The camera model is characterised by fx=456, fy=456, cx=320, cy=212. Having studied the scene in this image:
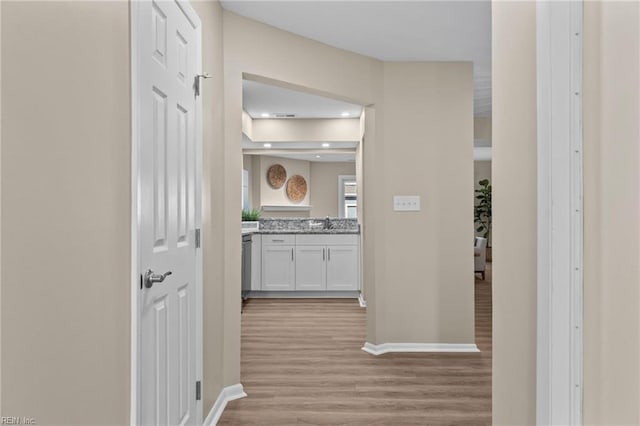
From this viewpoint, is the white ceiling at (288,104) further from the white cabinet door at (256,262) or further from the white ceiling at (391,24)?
the white cabinet door at (256,262)

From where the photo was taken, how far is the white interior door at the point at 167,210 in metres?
Answer: 1.59

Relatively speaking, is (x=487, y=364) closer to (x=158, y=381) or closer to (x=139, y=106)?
(x=158, y=381)

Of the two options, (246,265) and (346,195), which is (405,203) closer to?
(246,265)

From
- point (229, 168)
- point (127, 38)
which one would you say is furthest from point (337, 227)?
point (127, 38)

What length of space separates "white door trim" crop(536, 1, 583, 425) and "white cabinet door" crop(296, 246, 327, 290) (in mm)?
4786

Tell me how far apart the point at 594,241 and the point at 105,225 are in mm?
1292

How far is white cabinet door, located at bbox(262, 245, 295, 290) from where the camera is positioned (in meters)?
6.00

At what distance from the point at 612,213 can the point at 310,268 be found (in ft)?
16.8

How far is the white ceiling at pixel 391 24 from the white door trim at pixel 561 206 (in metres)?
1.80

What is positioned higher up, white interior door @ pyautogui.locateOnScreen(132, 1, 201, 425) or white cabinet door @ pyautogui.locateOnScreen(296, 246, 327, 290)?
white interior door @ pyautogui.locateOnScreen(132, 1, 201, 425)

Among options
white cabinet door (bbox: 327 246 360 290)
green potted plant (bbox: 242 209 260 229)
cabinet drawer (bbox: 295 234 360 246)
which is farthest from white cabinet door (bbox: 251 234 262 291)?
white cabinet door (bbox: 327 246 360 290)

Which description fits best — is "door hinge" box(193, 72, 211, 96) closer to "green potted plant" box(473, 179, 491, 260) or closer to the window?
the window

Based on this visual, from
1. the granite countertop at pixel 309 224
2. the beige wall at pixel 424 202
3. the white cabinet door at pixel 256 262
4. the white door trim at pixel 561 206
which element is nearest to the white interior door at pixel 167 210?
the white door trim at pixel 561 206

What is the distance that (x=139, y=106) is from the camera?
5.03 feet
